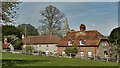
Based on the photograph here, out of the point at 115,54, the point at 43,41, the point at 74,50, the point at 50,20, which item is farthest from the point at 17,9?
the point at 43,41

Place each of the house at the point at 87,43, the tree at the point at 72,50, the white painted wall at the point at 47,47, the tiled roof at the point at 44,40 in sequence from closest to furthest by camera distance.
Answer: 1. the tree at the point at 72,50
2. the house at the point at 87,43
3. the white painted wall at the point at 47,47
4. the tiled roof at the point at 44,40

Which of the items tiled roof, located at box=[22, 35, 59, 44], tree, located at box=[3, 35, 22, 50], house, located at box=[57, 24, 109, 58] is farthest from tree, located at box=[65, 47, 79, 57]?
tree, located at box=[3, 35, 22, 50]

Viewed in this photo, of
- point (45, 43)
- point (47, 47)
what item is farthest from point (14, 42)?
point (47, 47)

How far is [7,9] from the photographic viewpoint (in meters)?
24.5

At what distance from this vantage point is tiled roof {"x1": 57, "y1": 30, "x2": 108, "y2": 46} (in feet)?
210

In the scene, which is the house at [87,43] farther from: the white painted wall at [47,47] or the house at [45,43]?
the house at [45,43]

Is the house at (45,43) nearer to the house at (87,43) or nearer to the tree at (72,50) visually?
the house at (87,43)

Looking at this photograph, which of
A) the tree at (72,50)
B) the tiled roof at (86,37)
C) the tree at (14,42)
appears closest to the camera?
the tree at (72,50)

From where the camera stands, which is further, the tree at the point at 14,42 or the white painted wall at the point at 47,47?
the tree at the point at 14,42

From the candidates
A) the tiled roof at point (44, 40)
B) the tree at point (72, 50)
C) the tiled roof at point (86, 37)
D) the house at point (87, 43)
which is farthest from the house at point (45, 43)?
the tree at point (72, 50)

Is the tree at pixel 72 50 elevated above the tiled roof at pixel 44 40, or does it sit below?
below

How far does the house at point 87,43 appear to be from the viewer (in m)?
63.2

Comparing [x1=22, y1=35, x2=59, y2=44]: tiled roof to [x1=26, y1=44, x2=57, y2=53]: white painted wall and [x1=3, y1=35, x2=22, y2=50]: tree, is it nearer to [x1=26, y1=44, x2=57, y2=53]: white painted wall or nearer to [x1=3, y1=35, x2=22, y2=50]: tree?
[x1=26, y1=44, x2=57, y2=53]: white painted wall

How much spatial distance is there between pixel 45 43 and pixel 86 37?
16.2 m
